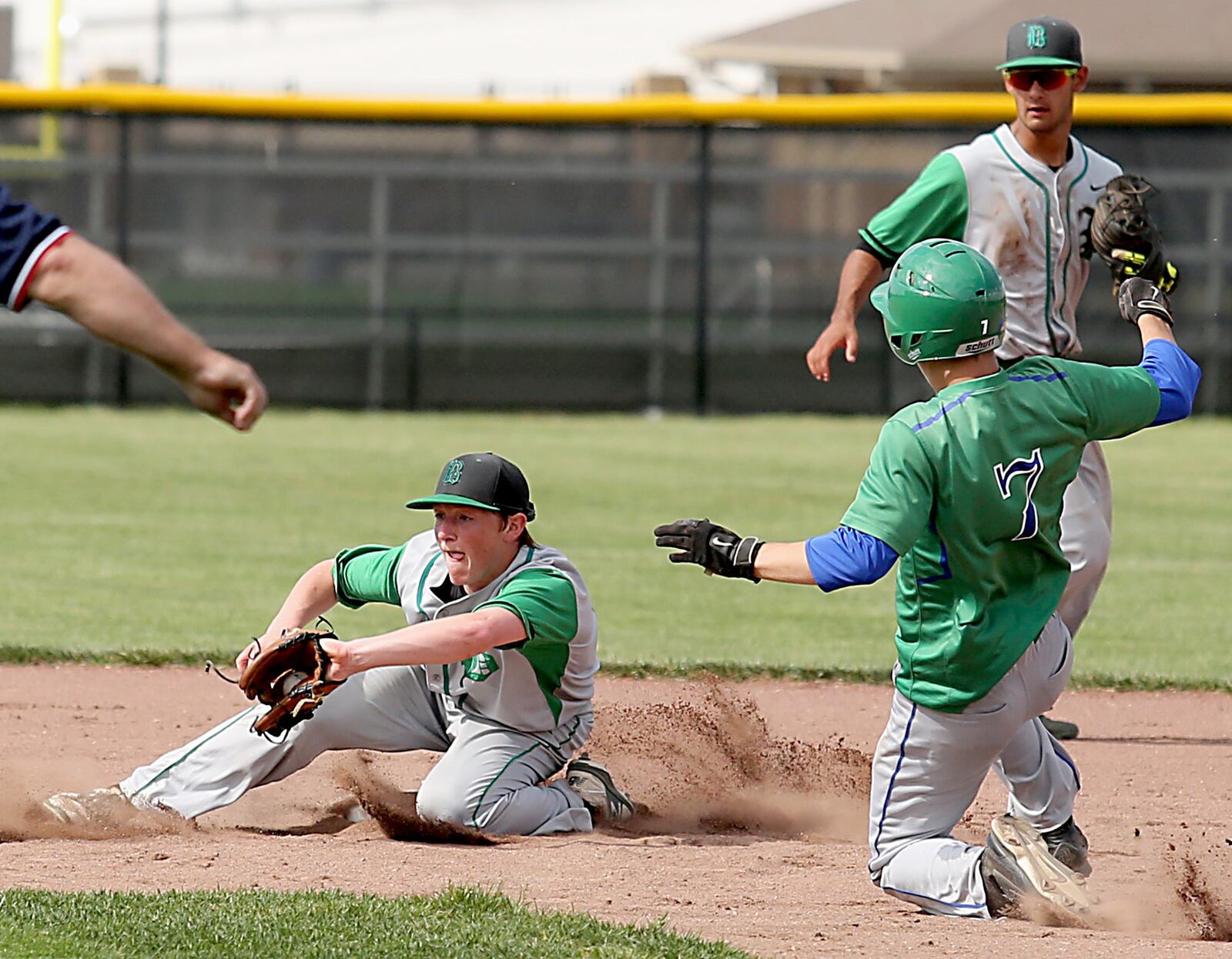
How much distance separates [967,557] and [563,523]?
6.68 metres

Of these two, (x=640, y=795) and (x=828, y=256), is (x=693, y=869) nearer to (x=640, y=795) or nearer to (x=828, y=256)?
(x=640, y=795)

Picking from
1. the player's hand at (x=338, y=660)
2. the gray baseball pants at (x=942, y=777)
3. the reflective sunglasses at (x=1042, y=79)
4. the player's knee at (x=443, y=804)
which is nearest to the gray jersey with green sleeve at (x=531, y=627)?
the player's knee at (x=443, y=804)

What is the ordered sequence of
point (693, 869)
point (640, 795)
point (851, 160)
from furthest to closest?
1. point (851, 160)
2. point (640, 795)
3. point (693, 869)

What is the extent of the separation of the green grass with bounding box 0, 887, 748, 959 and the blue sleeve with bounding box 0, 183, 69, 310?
45.9 inches

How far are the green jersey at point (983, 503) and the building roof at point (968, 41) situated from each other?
71.2ft

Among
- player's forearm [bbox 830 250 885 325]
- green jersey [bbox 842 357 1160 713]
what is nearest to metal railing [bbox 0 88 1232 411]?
player's forearm [bbox 830 250 885 325]

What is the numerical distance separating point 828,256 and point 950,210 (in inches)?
429

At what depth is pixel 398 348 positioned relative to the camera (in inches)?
642

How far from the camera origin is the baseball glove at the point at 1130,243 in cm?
485

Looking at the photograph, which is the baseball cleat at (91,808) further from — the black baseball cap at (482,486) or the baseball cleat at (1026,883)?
the baseball cleat at (1026,883)

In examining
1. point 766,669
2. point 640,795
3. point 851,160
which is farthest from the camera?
point 851,160

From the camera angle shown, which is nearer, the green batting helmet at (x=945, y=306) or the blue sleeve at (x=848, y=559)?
the blue sleeve at (x=848, y=559)

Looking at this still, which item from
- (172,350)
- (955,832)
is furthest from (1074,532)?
(172,350)

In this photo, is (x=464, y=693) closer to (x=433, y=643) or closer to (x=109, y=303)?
(x=433, y=643)
